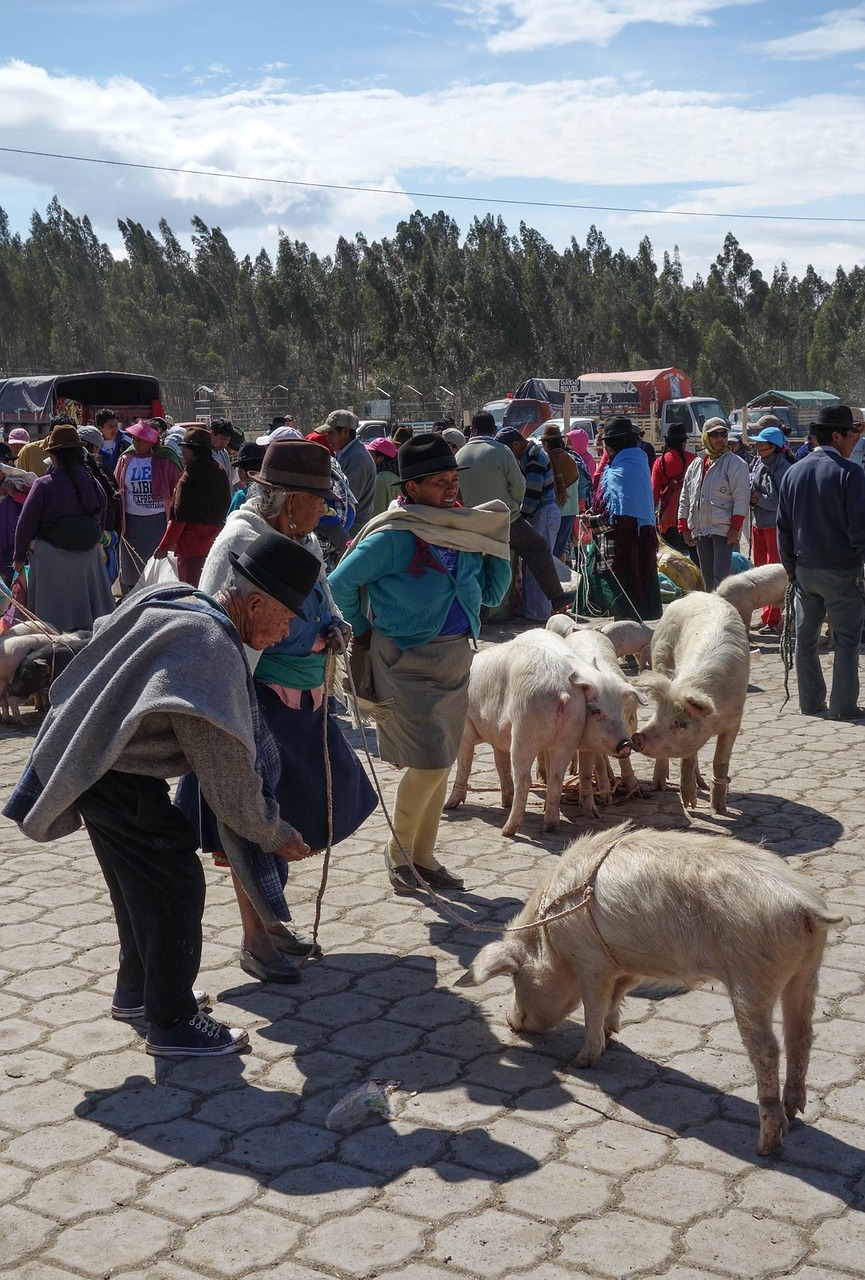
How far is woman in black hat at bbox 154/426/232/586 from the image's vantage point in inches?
308

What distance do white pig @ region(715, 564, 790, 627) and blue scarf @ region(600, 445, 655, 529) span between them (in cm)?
82

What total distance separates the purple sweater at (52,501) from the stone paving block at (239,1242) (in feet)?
21.5

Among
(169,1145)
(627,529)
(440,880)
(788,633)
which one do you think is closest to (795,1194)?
(169,1145)

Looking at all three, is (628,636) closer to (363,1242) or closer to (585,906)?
(585,906)

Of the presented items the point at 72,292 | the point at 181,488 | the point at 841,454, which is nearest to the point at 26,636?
the point at 181,488

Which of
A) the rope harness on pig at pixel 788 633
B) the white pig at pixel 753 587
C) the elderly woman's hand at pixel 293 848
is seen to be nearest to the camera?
the elderly woman's hand at pixel 293 848

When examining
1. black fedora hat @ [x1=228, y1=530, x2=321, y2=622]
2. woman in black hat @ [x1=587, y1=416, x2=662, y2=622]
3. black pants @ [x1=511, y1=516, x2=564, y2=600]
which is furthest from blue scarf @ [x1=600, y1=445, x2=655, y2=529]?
black fedora hat @ [x1=228, y1=530, x2=321, y2=622]

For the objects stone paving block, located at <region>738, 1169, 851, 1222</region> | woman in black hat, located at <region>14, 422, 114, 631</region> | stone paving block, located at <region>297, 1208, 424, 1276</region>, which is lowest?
stone paving block, located at <region>297, 1208, 424, 1276</region>

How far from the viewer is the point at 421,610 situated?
530 centimetres

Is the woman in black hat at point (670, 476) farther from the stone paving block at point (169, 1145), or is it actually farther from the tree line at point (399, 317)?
the tree line at point (399, 317)

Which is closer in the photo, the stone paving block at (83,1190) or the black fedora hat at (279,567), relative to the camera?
the stone paving block at (83,1190)

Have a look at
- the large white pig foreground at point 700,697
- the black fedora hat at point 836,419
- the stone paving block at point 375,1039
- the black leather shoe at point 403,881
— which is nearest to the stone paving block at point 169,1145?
the stone paving block at point 375,1039

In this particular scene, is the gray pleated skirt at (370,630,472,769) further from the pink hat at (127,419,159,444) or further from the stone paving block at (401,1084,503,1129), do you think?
the pink hat at (127,419,159,444)

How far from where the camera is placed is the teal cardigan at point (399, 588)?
206 inches
